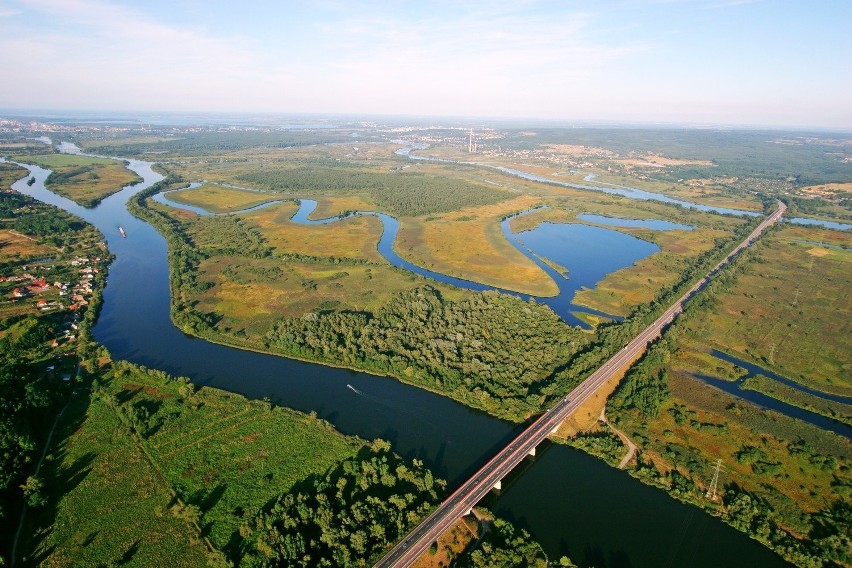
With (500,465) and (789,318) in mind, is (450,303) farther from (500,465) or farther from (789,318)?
(789,318)

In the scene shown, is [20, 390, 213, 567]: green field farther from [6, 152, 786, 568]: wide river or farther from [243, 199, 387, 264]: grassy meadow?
[243, 199, 387, 264]: grassy meadow

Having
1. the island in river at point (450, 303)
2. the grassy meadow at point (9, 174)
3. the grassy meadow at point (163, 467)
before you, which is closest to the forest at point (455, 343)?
the island in river at point (450, 303)

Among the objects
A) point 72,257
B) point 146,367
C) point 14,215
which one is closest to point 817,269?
point 146,367

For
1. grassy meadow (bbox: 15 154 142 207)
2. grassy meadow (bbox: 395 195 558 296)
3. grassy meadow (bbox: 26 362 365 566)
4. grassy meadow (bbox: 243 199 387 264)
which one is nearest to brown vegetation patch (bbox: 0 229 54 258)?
grassy meadow (bbox: 15 154 142 207)

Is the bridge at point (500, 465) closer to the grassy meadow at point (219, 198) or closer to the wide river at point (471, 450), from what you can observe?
the wide river at point (471, 450)

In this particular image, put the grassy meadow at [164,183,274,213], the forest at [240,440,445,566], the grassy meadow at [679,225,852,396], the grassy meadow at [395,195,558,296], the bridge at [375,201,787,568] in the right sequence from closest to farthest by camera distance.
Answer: the forest at [240,440,445,566], the bridge at [375,201,787,568], the grassy meadow at [679,225,852,396], the grassy meadow at [395,195,558,296], the grassy meadow at [164,183,274,213]

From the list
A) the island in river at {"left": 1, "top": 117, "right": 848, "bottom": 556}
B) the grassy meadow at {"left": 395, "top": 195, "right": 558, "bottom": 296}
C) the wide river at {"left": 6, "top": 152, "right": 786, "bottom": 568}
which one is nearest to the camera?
the wide river at {"left": 6, "top": 152, "right": 786, "bottom": 568}

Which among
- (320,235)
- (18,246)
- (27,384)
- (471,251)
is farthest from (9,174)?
(471,251)

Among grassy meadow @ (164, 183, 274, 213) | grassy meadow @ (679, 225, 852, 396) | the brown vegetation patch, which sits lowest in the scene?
grassy meadow @ (679, 225, 852, 396)
